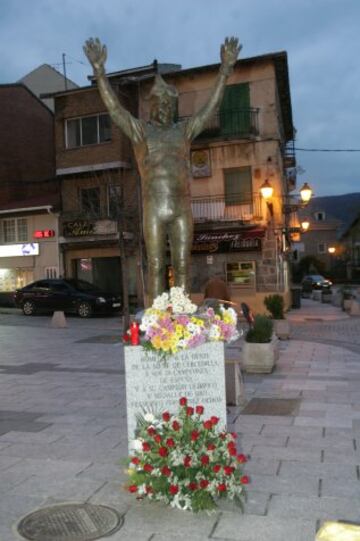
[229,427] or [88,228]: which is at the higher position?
[88,228]

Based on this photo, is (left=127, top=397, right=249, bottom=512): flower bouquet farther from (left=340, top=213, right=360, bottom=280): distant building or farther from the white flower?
(left=340, top=213, right=360, bottom=280): distant building

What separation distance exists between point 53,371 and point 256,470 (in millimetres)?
6533

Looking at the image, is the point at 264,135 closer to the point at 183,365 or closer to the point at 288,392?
the point at 288,392

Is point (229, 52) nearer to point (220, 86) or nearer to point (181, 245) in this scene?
point (220, 86)

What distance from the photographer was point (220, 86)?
20.9 feet

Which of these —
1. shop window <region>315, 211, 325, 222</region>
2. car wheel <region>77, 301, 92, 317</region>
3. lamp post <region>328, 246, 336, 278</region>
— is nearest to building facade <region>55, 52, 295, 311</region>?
car wheel <region>77, 301, 92, 317</region>

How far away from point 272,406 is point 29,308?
19572mm

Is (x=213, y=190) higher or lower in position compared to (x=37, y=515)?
higher

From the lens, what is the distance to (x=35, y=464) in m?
5.21

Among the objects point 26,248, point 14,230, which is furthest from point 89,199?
point 14,230

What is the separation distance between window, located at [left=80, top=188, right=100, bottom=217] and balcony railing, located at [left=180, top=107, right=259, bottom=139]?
6010 millimetres

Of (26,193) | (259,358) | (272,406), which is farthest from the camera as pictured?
(26,193)

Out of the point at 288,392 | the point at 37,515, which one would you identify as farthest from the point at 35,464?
the point at 288,392

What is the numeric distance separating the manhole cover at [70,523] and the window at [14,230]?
87.7ft
